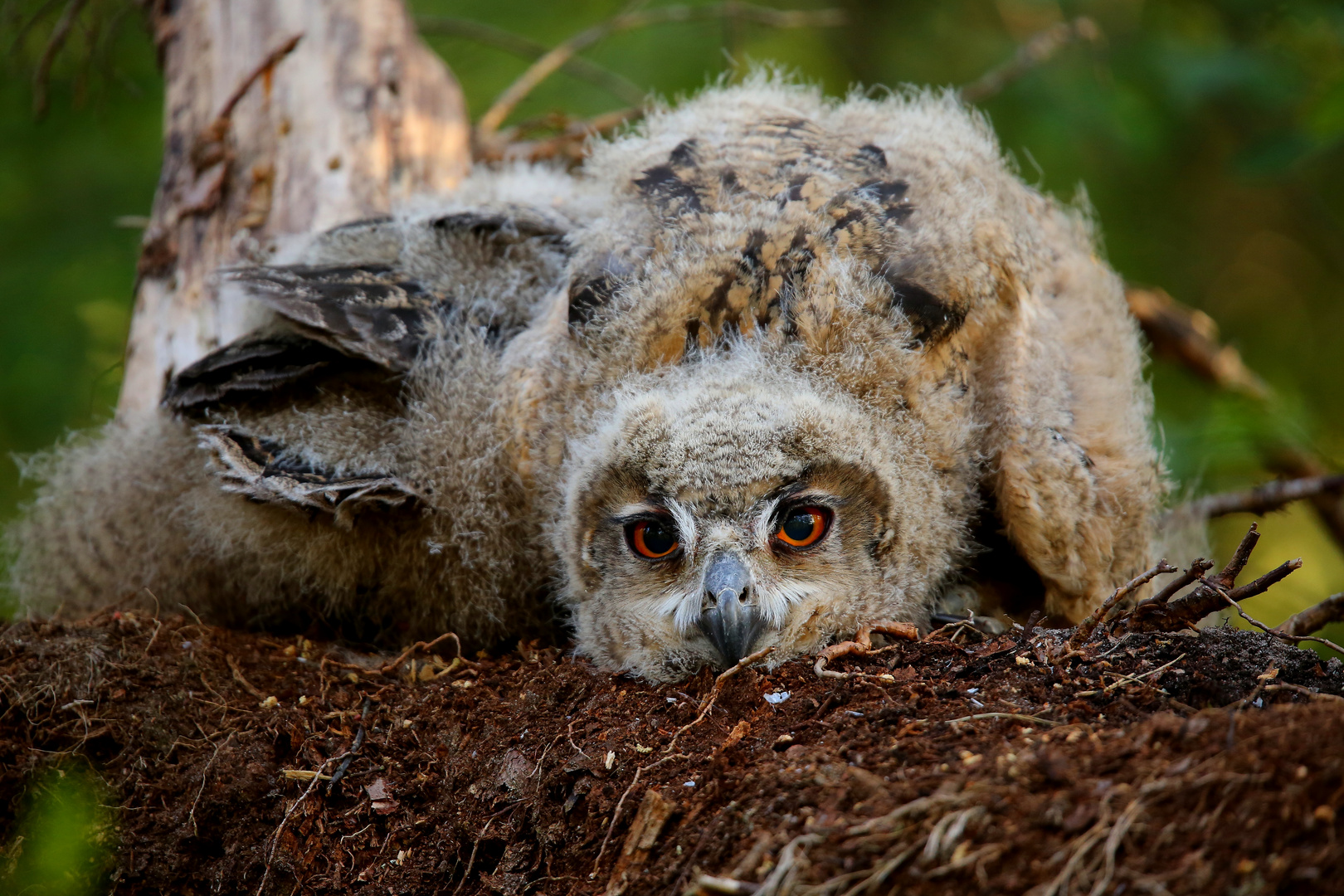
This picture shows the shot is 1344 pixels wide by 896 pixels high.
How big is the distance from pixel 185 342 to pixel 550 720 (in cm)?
239

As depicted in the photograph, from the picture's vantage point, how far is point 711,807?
2.17 metres

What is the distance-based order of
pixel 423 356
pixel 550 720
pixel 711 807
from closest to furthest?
1. pixel 711 807
2. pixel 550 720
3. pixel 423 356

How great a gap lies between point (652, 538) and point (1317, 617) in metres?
1.76

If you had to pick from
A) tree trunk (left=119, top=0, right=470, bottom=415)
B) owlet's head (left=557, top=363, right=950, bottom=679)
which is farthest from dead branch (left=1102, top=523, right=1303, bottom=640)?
tree trunk (left=119, top=0, right=470, bottom=415)

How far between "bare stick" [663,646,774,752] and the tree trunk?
96.9 inches

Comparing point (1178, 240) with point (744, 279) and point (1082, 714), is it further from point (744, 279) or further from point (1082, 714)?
point (1082, 714)

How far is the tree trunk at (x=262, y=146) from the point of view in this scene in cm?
421

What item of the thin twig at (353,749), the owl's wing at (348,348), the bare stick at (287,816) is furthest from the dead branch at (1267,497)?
the bare stick at (287,816)

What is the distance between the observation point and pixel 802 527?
2.94m

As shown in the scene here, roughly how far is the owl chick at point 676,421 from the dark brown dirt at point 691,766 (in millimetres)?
311

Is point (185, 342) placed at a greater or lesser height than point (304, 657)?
greater

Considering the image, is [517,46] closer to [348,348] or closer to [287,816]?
[348,348]

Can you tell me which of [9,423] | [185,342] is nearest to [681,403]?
[185,342]

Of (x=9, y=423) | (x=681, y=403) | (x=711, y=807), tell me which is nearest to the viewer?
(x=711, y=807)
